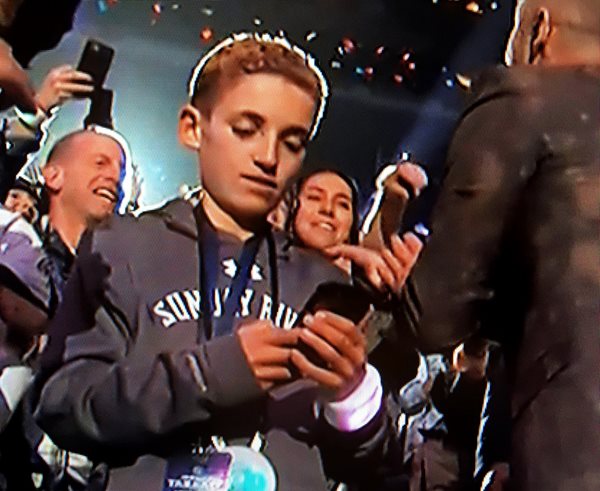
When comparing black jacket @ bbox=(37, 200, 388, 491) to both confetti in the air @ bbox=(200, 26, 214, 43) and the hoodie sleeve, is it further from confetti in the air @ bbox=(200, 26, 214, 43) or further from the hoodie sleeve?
confetti in the air @ bbox=(200, 26, 214, 43)

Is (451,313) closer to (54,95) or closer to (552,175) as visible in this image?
(552,175)

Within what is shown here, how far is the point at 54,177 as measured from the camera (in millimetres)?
1374

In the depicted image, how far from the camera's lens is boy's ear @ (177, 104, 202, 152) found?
3.38ft

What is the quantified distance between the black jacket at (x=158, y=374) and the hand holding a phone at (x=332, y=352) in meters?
0.04

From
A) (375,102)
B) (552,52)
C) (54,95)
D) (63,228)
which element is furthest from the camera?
(375,102)

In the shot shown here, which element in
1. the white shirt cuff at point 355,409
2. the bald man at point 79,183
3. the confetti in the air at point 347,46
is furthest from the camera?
the confetti in the air at point 347,46

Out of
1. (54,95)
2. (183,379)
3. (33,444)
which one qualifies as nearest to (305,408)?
(183,379)

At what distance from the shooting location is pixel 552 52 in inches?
36.7

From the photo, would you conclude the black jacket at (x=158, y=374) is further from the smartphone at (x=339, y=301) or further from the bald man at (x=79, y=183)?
the bald man at (x=79, y=183)

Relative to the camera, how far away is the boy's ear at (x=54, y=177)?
1.36 metres

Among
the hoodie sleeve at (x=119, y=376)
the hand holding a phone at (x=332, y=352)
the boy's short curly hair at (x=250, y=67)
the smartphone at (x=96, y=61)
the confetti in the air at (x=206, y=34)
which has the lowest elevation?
the hoodie sleeve at (x=119, y=376)

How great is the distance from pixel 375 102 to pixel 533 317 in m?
0.76

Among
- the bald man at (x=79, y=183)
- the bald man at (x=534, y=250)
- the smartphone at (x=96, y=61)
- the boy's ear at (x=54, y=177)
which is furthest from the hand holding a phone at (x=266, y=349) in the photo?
the smartphone at (x=96, y=61)

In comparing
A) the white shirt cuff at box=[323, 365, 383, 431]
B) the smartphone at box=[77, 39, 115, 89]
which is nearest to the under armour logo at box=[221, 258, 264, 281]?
the white shirt cuff at box=[323, 365, 383, 431]
